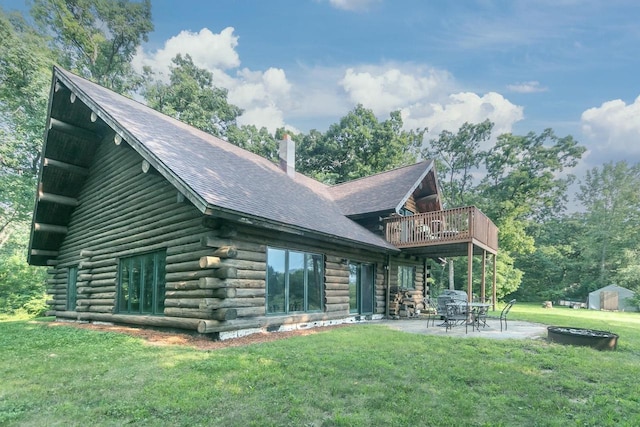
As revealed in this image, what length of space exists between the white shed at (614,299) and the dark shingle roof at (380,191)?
2249 centimetres

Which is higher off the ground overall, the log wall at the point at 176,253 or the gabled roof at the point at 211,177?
the gabled roof at the point at 211,177

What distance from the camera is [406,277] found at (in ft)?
51.5

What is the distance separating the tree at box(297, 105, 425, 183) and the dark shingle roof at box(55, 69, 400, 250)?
18.1 metres

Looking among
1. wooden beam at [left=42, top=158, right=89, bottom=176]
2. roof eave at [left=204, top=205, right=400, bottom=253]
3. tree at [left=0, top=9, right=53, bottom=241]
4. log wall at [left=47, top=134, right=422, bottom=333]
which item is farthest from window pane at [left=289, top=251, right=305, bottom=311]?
tree at [left=0, top=9, right=53, bottom=241]

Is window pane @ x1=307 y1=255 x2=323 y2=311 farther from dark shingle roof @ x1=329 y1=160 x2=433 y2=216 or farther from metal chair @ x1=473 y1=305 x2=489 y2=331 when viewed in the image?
dark shingle roof @ x1=329 y1=160 x2=433 y2=216

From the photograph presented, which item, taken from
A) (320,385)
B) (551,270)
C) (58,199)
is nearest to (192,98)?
(58,199)

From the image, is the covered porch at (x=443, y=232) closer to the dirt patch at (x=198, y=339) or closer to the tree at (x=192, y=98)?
the dirt patch at (x=198, y=339)

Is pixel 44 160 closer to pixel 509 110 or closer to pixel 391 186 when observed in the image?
pixel 391 186

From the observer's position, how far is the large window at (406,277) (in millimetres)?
15123

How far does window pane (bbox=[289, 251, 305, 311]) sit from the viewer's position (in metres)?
9.60

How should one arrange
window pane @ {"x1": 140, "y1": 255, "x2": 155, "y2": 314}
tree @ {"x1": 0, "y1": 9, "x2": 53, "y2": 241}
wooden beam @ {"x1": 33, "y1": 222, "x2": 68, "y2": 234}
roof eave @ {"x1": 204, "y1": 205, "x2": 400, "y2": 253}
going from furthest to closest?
tree @ {"x1": 0, "y1": 9, "x2": 53, "y2": 241}
wooden beam @ {"x1": 33, "y1": 222, "x2": 68, "y2": 234}
window pane @ {"x1": 140, "y1": 255, "x2": 155, "y2": 314}
roof eave @ {"x1": 204, "y1": 205, "x2": 400, "y2": 253}

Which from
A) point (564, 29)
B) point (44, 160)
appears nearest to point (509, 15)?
point (564, 29)

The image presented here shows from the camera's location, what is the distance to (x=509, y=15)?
12094 mm

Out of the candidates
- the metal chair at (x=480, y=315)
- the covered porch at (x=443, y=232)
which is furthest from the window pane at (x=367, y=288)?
the metal chair at (x=480, y=315)
